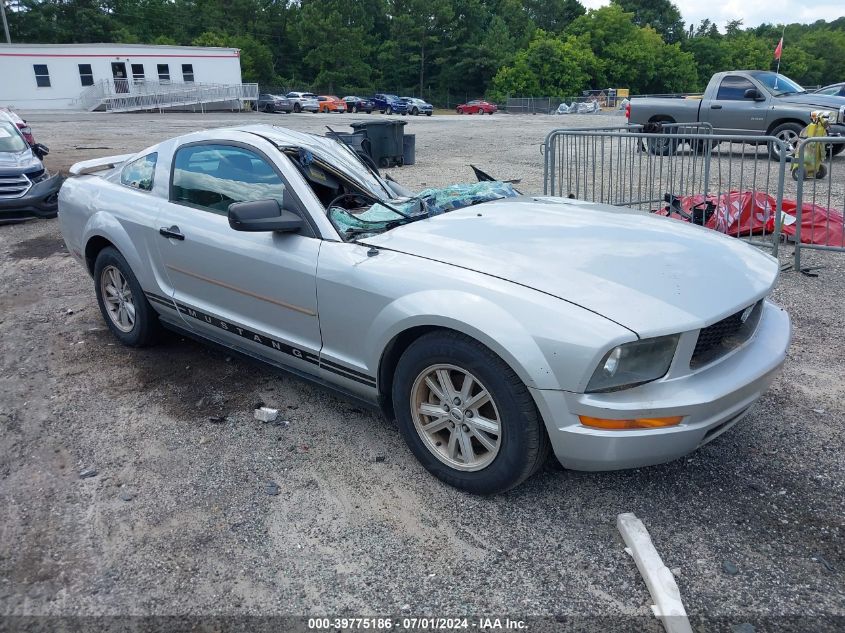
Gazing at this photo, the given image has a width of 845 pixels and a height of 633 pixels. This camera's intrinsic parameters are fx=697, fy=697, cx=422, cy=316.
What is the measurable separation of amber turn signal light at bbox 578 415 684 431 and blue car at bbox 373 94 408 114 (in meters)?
48.4

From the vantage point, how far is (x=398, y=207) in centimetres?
397

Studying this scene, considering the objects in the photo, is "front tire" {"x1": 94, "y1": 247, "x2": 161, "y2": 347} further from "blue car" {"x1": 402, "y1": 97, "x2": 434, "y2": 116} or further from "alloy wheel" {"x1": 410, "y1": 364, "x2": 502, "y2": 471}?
"blue car" {"x1": 402, "y1": 97, "x2": 434, "y2": 116}

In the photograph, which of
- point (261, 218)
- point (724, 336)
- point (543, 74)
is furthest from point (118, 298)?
point (543, 74)

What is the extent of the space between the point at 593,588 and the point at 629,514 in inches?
18.3

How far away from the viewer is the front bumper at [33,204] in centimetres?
1030

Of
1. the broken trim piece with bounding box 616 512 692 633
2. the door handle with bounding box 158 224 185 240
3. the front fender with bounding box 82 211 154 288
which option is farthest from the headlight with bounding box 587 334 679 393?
the front fender with bounding box 82 211 154 288

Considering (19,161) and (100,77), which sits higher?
(100,77)

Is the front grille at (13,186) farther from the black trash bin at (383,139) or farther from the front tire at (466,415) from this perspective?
the front tire at (466,415)

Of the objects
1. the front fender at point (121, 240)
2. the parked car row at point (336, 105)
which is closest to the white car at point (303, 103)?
the parked car row at point (336, 105)

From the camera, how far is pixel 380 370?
3348mm

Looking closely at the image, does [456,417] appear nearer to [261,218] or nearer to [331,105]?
[261,218]

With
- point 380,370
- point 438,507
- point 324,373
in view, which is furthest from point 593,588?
point 324,373

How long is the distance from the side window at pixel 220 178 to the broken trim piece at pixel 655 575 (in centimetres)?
241

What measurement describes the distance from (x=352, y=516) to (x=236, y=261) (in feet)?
5.27
